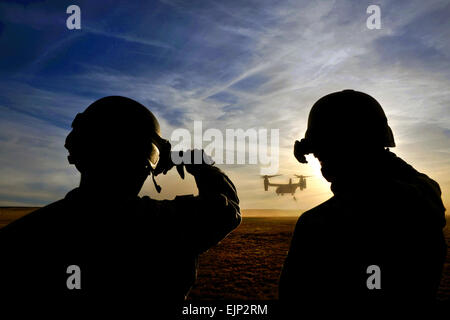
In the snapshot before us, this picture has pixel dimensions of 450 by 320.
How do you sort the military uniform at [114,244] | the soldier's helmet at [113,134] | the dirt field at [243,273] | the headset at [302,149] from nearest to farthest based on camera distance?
1. the military uniform at [114,244]
2. the soldier's helmet at [113,134]
3. the headset at [302,149]
4. the dirt field at [243,273]

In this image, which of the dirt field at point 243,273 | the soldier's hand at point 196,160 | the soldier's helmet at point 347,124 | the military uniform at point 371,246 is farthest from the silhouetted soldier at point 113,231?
the dirt field at point 243,273

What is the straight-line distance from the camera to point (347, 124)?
2066mm

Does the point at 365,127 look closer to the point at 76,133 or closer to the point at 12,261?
the point at 76,133

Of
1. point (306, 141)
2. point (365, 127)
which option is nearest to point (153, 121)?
point (306, 141)

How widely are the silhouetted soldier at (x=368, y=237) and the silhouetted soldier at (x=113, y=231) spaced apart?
1.88 feet

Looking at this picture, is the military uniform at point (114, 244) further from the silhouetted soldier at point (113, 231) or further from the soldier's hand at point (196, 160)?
the soldier's hand at point (196, 160)

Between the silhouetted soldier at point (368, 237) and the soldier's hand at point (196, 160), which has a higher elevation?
the soldier's hand at point (196, 160)

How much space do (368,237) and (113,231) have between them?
1.48 meters

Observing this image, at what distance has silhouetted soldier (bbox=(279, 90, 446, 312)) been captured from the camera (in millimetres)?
1505

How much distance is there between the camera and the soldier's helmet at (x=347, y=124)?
78.4 inches

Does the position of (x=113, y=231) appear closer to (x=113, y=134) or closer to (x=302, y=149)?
(x=113, y=134)

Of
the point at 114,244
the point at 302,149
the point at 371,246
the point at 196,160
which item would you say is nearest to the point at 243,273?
the point at 302,149

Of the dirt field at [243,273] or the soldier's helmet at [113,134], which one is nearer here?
the soldier's helmet at [113,134]
